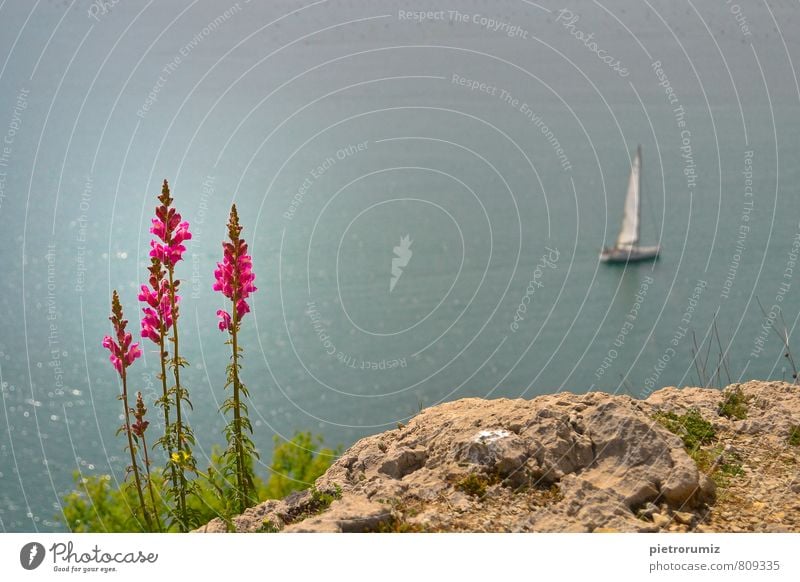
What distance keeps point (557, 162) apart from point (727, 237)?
6.79m

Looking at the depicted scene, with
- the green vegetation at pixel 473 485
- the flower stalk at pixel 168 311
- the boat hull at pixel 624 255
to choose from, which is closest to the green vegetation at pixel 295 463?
the flower stalk at pixel 168 311

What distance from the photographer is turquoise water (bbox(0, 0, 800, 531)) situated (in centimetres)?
2308

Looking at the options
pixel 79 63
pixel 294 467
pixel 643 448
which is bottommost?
pixel 294 467

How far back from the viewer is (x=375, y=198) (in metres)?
32.1

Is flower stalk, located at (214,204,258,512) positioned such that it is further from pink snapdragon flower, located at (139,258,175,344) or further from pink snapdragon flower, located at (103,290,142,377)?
pink snapdragon flower, located at (103,290,142,377)

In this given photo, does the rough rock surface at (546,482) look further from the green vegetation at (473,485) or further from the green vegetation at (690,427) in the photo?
the green vegetation at (690,427)

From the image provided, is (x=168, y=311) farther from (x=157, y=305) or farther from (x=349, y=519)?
(x=349, y=519)

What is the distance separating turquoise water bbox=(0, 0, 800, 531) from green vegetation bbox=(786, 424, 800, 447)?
1120 cm

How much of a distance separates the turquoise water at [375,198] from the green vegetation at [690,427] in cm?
1096

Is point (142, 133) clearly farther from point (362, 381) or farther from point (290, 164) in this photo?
point (362, 381)

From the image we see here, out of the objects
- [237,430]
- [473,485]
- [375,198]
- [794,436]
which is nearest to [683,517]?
[473,485]

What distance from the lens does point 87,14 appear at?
76.0 ft

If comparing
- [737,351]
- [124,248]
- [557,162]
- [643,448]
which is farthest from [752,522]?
[557,162]

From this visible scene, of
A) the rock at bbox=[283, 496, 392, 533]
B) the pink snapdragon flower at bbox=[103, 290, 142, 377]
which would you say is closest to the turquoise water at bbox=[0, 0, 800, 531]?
the pink snapdragon flower at bbox=[103, 290, 142, 377]
